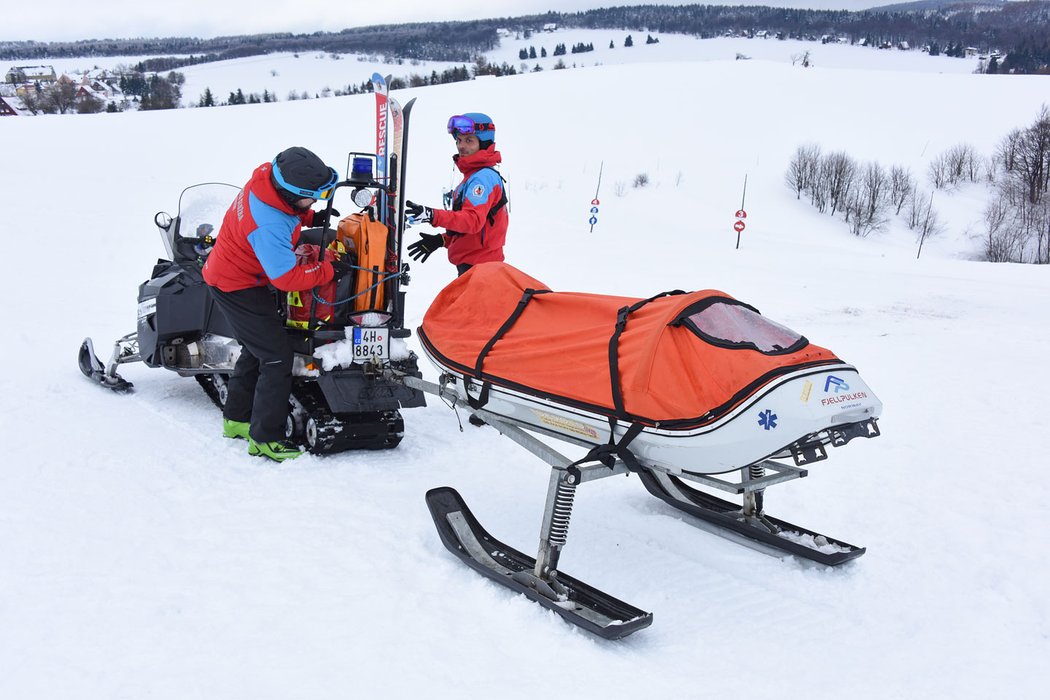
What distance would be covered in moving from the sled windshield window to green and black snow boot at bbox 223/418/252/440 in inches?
124

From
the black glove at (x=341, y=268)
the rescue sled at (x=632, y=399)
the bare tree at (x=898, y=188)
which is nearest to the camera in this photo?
the rescue sled at (x=632, y=399)

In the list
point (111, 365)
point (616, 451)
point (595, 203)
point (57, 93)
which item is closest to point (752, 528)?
point (616, 451)

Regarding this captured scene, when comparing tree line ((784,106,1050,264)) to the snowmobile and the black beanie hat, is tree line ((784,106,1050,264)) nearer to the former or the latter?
the snowmobile

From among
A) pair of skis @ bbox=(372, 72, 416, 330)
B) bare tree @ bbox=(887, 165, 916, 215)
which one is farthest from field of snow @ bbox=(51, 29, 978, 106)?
pair of skis @ bbox=(372, 72, 416, 330)

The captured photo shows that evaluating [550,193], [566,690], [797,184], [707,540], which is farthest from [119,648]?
[797,184]

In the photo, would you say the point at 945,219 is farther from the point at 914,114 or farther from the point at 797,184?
the point at 914,114

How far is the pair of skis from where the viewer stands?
503 cm

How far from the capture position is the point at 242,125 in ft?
96.0

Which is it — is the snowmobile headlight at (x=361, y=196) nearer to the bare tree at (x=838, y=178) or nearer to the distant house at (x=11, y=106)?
the bare tree at (x=838, y=178)

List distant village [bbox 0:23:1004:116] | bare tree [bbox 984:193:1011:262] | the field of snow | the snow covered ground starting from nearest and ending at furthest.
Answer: the snow covered ground → bare tree [bbox 984:193:1011:262] → distant village [bbox 0:23:1004:116] → the field of snow

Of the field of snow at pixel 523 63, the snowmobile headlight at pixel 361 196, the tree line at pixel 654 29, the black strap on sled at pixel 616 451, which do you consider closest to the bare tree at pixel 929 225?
the snowmobile headlight at pixel 361 196

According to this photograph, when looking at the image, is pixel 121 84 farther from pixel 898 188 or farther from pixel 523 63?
pixel 898 188

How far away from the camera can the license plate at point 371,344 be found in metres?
4.87

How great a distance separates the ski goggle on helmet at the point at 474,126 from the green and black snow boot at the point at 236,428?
2435 millimetres
